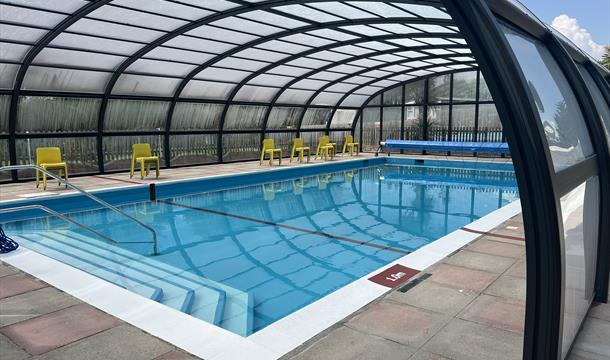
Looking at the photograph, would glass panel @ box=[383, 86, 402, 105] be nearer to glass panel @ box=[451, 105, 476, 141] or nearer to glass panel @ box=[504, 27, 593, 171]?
glass panel @ box=[451, 105, 476, 141]

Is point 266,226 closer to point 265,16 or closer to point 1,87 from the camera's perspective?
point 265,16

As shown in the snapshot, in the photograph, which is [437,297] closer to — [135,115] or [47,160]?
[47,160]

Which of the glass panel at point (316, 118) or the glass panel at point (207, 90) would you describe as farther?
the glass panel at point (316, 118)

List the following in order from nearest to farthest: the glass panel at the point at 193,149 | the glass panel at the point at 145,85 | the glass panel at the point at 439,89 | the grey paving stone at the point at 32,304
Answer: the grey paving stone at the point at 32,304
the glass panel at the point at 145,85
the glass panel at the point at 193,149
the glass panel at the point at 439,89

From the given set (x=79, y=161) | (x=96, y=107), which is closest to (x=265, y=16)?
(x=96, y=107)

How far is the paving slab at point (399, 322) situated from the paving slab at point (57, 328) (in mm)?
1918

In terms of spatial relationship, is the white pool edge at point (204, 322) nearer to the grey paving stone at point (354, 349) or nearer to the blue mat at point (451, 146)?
the grey paving stone at point (354, 349)

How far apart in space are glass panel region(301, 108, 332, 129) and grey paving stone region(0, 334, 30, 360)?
57.1ft

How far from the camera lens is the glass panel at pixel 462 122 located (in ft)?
63.8

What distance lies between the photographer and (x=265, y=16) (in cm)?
1001

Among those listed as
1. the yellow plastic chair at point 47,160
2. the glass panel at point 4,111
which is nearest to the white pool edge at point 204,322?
the yellow plastic chair at point 47,160

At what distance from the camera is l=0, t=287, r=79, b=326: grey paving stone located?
336 cm

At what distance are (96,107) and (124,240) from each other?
23.0 ft

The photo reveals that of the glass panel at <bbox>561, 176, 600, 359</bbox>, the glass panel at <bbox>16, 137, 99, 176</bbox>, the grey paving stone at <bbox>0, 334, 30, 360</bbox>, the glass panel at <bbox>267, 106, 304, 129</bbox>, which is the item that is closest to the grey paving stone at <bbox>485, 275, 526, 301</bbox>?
the glass panel at <bbox>561, 176, 600, 359</bbox>
